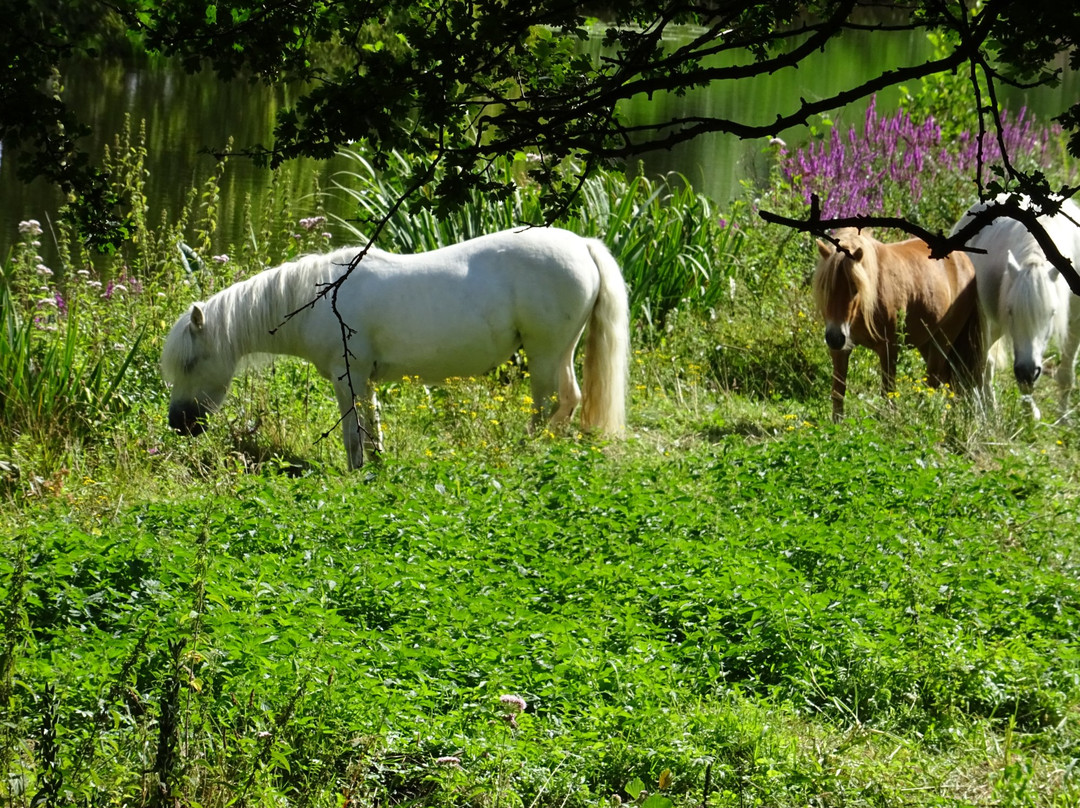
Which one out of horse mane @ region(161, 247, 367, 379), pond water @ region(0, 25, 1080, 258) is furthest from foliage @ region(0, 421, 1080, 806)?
pond water @ region(0, 25, 1080, 258)

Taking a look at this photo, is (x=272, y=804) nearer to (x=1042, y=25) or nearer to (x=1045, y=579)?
(x=1042, y=25)

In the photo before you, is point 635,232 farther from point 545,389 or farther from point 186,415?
point 186,415

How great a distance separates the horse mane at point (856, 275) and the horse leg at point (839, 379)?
25cm

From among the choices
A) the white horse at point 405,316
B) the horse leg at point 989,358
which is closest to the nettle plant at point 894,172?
the horse leg at point 989,358

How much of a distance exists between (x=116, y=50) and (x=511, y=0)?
26.2 meters

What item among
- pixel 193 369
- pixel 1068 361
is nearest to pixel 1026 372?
pixel 1068 361

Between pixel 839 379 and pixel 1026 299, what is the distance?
1222 millimetres

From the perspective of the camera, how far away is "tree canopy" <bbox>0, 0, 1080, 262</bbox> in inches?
79.6

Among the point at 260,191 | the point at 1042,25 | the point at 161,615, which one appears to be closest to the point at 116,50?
the point at 260,191

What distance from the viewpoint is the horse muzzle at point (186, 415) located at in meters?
6.92

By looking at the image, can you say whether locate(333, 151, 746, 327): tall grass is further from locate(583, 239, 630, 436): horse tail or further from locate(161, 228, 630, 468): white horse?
locate(161, 228, 630, 468): white horse

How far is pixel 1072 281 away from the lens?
1902 millimetres

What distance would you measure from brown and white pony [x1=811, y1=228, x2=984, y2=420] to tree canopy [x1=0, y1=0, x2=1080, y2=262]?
15.2 ft

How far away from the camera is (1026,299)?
23.7ft
